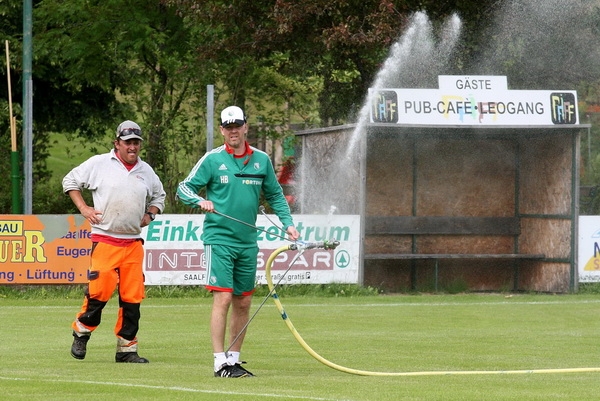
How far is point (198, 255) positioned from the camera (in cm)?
2033

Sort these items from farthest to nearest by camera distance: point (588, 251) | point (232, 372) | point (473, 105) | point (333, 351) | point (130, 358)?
point (588, 251), point (473, 105), point (333, 351), point (130, 358), point (232, 372)

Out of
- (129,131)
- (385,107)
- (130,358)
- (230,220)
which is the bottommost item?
(130,358)

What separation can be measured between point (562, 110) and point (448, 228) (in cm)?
292

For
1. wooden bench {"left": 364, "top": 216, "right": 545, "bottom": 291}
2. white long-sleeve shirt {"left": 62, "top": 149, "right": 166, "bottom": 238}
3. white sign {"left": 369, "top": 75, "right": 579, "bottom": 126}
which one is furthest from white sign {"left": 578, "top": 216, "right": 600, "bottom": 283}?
white long-sleeve shirt {"left": 62, "top": 149, "right": 166, "bottom": 238}

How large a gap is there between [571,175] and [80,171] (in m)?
12.4

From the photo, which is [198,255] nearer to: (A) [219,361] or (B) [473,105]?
(B) [473,105]

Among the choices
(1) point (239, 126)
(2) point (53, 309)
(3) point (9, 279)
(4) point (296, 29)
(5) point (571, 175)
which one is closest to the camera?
(1) point (239, 126)

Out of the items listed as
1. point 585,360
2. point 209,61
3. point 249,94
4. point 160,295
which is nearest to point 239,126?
point 585,360

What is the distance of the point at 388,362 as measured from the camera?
11.4 meters

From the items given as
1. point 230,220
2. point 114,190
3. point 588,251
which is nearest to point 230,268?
point 230,220

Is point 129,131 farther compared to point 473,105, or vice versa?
point 473,105

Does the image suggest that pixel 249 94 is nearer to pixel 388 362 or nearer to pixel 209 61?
Answer: pixel 209 61

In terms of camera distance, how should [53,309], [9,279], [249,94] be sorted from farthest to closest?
[249,94] < [9,279] < [53,309]

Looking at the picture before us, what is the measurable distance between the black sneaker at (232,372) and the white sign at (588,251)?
42.1ft
